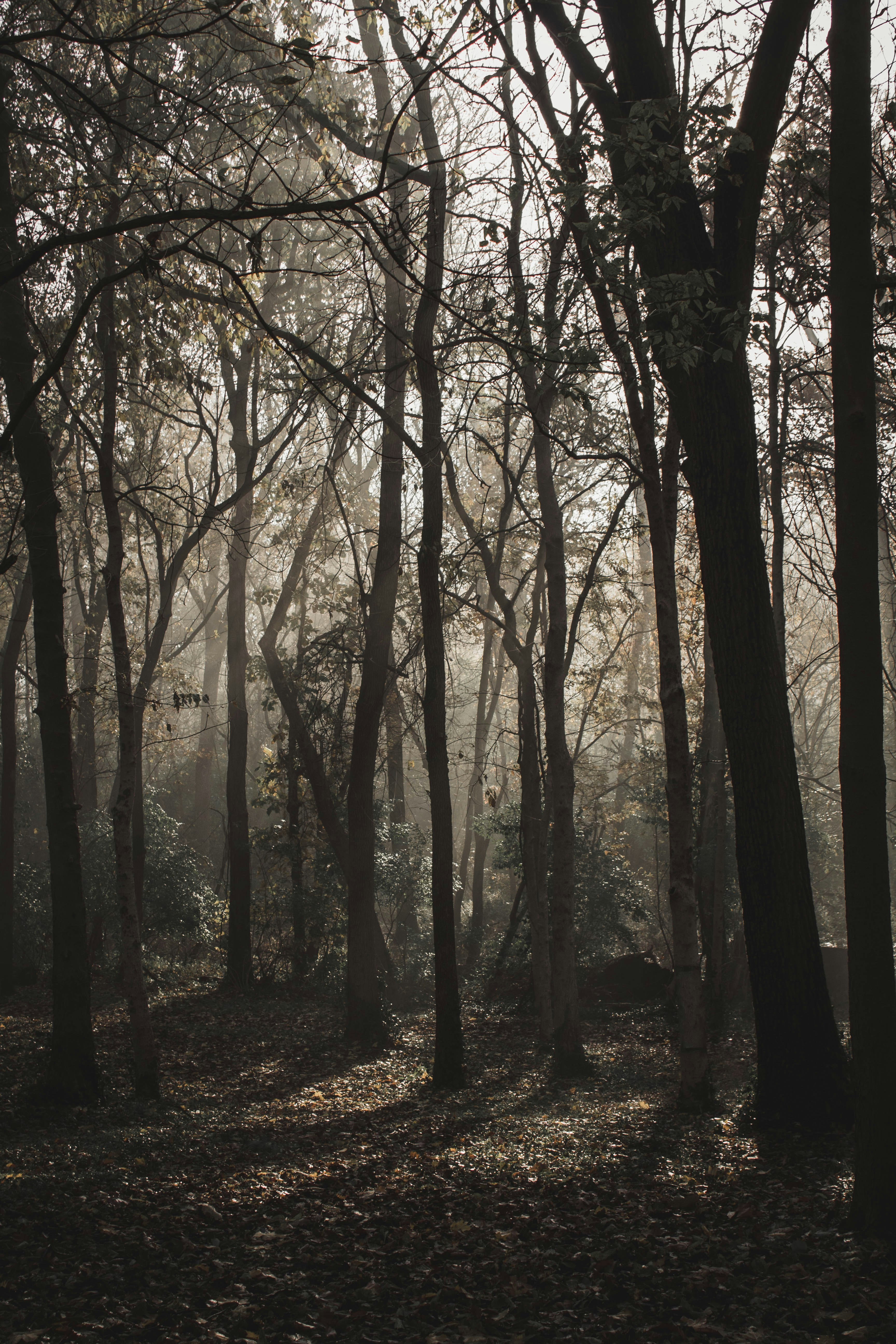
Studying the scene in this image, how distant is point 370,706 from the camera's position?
1171 centimetres

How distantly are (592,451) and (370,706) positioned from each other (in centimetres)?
635

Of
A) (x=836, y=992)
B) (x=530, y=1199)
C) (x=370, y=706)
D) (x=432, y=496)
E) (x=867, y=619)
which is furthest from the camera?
(x=836, y=992)

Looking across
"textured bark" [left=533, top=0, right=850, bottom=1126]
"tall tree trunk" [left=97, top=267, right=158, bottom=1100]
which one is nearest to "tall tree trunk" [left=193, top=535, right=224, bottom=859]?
"tall tree trunk" [left=97, top=267, right=158, bottom=1100]

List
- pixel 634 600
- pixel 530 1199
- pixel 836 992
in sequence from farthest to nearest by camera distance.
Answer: pixel 836 992 → pixel 634 600 → pixel 530 1199

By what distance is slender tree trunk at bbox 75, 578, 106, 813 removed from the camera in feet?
62.3

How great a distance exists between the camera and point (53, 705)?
301 inches

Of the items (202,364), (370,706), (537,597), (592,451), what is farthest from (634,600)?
(202,364)

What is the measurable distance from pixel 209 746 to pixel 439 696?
2298cm

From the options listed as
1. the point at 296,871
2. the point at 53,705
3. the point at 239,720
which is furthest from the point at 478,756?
the point at 53,705

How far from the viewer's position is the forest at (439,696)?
387cm

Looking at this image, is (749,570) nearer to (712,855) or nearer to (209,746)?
(712,855)

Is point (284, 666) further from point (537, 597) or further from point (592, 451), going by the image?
point (592, 451)

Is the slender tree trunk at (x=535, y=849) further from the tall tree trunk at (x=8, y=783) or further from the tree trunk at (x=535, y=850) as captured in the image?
the tall tree trunk at (x=8, y=783)

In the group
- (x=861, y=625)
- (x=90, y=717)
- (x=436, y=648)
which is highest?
(x=90, y=717)
